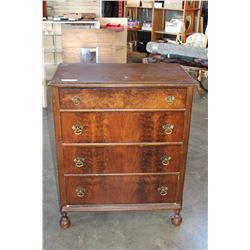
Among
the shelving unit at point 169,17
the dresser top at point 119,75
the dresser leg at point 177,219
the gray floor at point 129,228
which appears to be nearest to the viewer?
the dresser top at point 119,75

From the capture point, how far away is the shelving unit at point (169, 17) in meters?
5.25

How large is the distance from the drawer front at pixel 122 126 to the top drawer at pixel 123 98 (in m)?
0.04

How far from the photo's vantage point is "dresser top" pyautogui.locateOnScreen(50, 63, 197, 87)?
166 cm

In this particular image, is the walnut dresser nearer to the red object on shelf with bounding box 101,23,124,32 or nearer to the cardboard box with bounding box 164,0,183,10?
the red object on shelf with bounding box 101,23,124,32

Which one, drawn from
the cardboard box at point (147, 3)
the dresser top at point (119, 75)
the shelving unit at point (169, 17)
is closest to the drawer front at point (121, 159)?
the dresser top at point (119, 75)

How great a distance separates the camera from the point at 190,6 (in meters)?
5.25

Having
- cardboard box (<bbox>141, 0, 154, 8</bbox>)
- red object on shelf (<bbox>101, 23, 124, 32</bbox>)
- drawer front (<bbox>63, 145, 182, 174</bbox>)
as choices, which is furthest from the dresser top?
cardboard box (<bbox>141, 0, 154, 8</bbox>)

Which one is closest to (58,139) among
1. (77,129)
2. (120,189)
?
(77,129)

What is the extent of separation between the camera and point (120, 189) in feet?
6.22

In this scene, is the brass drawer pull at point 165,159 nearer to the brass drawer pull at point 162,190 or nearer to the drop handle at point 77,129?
the brass drawer pull at point 162,190

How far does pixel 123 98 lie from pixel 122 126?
15 centimetres

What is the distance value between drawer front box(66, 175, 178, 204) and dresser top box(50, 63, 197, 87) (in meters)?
0.54
